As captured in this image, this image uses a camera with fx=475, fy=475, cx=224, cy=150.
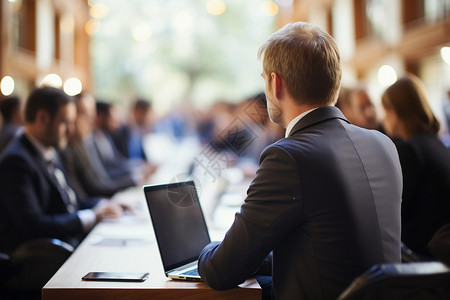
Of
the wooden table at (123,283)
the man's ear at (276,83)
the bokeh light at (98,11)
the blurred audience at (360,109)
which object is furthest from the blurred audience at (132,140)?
the man's ear at (276,83)

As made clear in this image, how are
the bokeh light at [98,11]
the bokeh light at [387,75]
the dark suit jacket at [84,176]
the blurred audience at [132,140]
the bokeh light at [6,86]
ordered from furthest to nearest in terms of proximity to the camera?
the bokeh light at [98,11] → the bokeh light at [387,75] → the blurred audience at [132,140] → the bokeh light at [6,86] → the dark suit jacket at [84,176]

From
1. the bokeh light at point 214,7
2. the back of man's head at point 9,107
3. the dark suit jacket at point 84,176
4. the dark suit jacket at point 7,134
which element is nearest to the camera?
the dark suit jacket at point 84,176

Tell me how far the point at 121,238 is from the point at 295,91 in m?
1.21

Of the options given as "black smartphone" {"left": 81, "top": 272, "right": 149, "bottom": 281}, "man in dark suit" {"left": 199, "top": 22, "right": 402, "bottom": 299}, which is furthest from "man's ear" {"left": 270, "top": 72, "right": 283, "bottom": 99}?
"black smartphone" {"left": 81, "top": 272, "right": 149, "bottom": 281}

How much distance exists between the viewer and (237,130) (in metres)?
1.98

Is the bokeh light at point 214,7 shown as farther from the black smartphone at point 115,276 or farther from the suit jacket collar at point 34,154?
the black smartphone at point 115,276

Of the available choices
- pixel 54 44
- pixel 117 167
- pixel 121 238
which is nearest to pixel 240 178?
pixel 117 167

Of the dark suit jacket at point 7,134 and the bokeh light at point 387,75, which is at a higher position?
the bokeh light at point 387,75

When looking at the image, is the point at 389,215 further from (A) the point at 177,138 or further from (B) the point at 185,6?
(B) the point at 185,6

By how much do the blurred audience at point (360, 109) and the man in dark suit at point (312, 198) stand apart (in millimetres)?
2423

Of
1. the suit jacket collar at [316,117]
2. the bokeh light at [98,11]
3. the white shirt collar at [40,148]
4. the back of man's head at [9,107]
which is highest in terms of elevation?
the bokeh light at [98,11]

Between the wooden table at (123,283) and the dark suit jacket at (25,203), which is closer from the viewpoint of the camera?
the wooden table at (123,283)

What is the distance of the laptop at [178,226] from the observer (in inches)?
62.8

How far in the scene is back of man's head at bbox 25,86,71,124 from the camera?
2.80 meters
